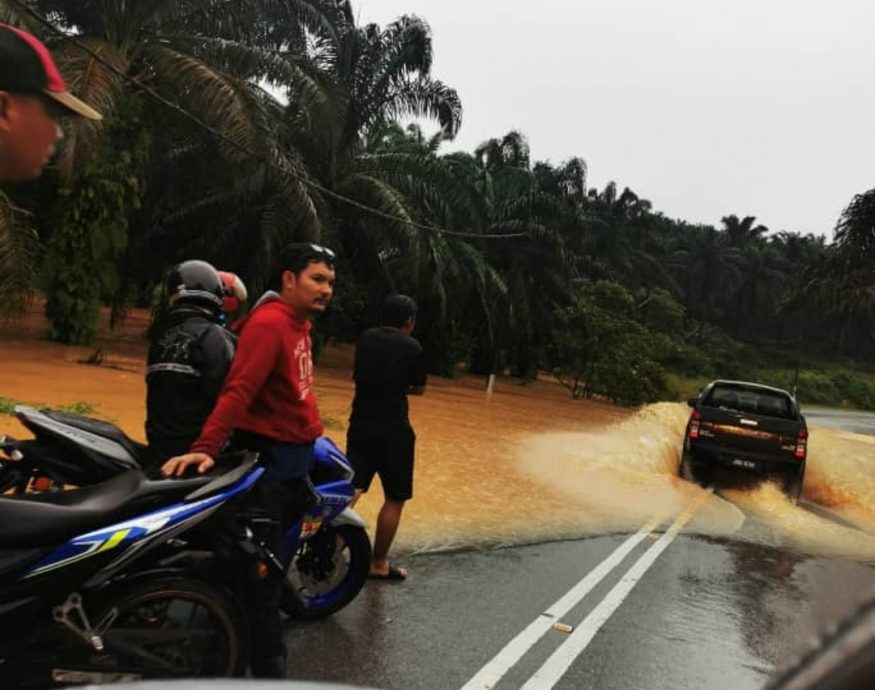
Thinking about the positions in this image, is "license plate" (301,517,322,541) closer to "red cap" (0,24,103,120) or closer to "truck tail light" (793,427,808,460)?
"red cap" (0,24,103,120)

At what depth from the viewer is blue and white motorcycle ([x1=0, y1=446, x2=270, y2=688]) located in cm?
276

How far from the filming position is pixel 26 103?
5.20 feet

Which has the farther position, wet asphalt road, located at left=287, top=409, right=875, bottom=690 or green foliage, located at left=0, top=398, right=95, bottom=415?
green foliage, located at left=0, top=398, right=95, bottom=415

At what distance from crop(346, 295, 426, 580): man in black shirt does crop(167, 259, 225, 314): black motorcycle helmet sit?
5.20 ft

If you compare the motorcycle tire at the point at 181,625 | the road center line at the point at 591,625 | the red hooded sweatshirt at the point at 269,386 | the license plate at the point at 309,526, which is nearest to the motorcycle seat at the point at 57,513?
the motorcycle tire at the point at 181,625

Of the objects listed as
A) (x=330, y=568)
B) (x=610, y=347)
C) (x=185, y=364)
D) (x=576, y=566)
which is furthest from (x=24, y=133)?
(x=610, y=347)

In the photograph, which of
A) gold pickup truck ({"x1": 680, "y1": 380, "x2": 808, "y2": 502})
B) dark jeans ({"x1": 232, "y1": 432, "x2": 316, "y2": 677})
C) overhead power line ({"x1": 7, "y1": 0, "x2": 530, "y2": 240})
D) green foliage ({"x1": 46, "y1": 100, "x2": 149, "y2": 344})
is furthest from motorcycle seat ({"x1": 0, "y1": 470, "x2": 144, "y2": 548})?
green foliage ({"x1": 46, "y1": 100, "x2": 149, "y2": 344})

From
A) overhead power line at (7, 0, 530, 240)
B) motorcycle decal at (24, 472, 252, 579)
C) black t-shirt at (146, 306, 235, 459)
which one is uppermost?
overhead power line at (7, 0, 530, 240)

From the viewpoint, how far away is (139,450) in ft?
12.1

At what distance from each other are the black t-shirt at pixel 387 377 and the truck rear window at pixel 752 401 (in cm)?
780

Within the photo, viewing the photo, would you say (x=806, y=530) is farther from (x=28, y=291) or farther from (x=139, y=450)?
(x=28, y=291)

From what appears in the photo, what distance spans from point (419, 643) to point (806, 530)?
242 inches

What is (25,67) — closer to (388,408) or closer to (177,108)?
(388,408)

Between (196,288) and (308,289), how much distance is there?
48 cm
